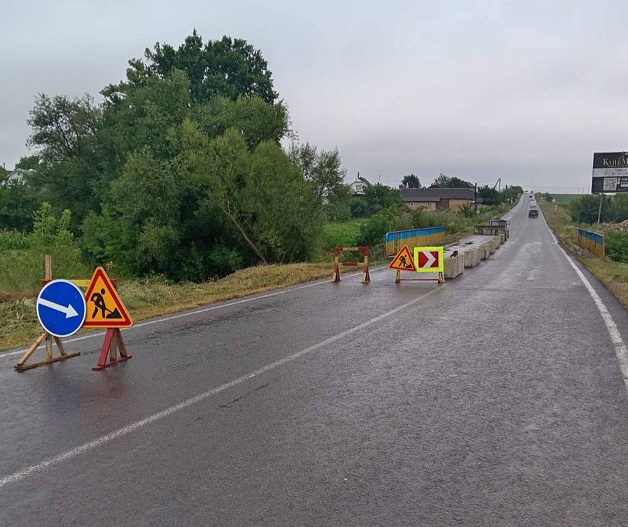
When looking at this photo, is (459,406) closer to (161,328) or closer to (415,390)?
(415,390)

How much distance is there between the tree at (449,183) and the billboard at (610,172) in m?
131

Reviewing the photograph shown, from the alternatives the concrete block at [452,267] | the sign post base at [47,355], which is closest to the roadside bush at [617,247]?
the concrete block at [452,267]

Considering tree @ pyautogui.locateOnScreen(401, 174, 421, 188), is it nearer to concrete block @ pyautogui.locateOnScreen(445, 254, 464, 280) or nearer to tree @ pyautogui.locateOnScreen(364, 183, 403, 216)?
tree @ pyautogui.locateOnScreen(364, 183, 403, 216)

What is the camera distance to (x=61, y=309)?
25.9 ft

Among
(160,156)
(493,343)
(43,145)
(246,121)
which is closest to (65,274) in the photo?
(160,156)

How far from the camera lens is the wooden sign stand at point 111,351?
7633mm

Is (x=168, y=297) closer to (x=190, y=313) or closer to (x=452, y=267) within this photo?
(x=190, y=313)

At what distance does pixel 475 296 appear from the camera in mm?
14414

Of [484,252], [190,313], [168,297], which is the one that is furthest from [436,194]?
[190,313]

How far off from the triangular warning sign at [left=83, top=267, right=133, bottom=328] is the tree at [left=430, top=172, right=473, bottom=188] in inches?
6808

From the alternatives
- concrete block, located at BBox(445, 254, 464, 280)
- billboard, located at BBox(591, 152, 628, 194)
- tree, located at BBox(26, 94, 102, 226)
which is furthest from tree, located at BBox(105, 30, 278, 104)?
concrete block, located at BBox(445, 254, 464, 280)

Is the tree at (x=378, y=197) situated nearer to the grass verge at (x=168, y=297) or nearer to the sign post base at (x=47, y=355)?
the grass verge at (x=168, y=297)

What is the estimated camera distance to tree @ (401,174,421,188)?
181625mm

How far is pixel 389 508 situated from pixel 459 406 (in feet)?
7.61
